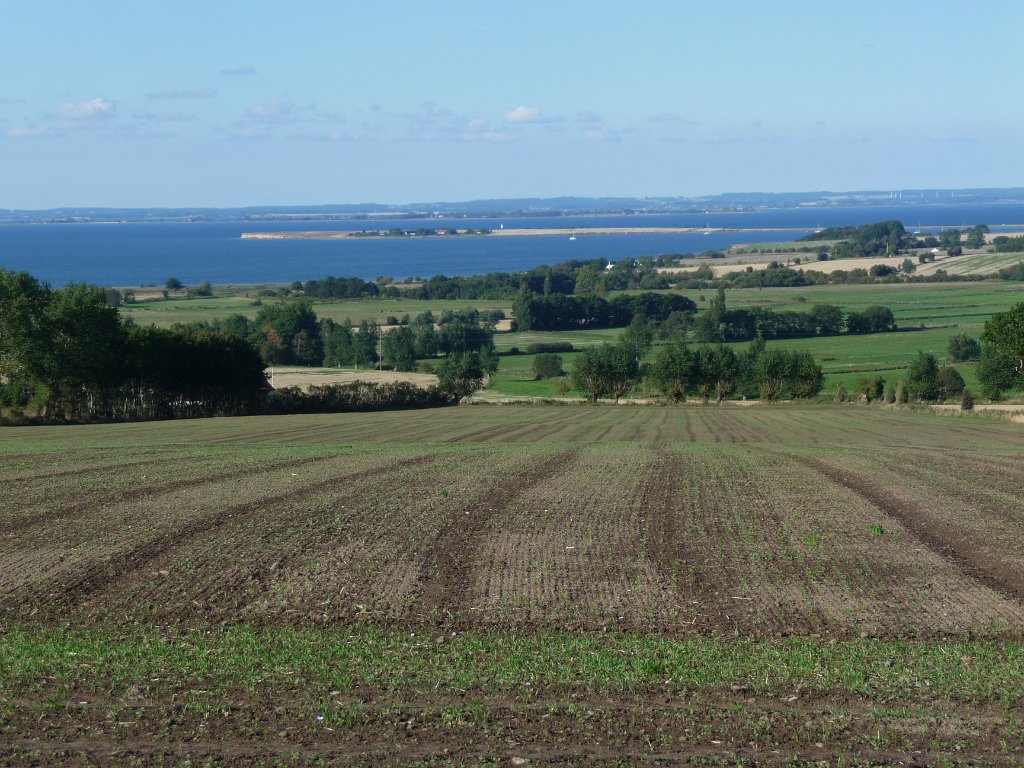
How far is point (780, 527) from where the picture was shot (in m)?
18.9

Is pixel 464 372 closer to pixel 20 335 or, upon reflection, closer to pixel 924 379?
pixel 924 379

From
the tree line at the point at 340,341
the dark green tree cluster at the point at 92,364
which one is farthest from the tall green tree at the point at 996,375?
the dark green tree cluster at the point at 92,364

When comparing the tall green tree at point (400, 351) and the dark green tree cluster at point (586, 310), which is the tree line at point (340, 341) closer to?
the tall green tree at point (400, 351)

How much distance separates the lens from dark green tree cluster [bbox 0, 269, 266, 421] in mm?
62312

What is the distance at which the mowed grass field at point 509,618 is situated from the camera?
9820 millimetres

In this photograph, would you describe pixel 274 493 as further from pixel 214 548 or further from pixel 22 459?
pixel 22 459

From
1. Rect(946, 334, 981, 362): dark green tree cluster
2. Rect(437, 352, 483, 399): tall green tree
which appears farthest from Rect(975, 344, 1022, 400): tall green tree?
Rect(437, 352, 483, 399): tall green tree

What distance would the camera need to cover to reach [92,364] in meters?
63.9

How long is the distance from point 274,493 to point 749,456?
14.3 m

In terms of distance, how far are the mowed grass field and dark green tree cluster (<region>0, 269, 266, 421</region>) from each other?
39552 mm

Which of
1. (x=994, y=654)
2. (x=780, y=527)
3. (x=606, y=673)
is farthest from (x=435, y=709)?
(x=780, y=527)

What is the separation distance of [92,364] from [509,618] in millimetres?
56303

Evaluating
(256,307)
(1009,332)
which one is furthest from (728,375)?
(256,307)

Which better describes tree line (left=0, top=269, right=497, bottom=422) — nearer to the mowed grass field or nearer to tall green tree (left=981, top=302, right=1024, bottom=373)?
tall green tree (left=981, top=302, right=1024, bottom=373)
